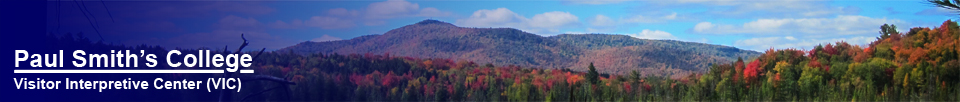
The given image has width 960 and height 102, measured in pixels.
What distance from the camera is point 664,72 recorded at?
30.8 m

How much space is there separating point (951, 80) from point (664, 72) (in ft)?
40.6

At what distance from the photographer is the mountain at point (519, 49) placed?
30.7 meters

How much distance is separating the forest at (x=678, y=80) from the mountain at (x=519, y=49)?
3.52 metres

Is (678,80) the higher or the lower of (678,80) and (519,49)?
the lower

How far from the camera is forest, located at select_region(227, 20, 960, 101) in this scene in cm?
2005

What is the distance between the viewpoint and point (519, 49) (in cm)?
3369

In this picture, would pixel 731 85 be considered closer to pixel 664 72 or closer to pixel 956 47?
pixel 956 47

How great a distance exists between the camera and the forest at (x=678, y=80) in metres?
20.0

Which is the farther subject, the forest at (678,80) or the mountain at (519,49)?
the mountain at (519,49)

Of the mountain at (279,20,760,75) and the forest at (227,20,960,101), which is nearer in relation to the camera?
the forest at (227,20,960,101)

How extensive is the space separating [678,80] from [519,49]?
35.6ft

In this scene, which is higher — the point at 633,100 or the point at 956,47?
the point at 956,47

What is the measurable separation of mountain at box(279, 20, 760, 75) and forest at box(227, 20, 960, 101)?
352cm

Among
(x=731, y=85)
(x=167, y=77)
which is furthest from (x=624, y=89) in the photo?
(x=167, y=77)
